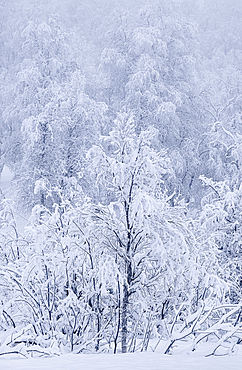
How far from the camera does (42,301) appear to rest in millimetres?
5414

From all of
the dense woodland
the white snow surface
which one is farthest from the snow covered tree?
the white snow surface

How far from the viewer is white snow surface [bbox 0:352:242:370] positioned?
323 cm

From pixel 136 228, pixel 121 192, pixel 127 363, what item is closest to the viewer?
pixel 127 363

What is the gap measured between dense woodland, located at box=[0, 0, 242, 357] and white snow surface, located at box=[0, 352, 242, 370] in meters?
0.27

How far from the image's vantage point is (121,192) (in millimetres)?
4680

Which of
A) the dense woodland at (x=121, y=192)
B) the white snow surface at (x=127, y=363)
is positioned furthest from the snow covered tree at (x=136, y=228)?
the white snow surface at (x=127, y=363)

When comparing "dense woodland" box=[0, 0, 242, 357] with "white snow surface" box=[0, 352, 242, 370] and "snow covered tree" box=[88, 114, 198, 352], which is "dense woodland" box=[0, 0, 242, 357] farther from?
"white snow surface" box=[0, 352, 242, 370]

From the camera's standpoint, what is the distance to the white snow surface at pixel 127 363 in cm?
323

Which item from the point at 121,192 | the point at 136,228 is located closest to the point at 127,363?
the point at 136,228

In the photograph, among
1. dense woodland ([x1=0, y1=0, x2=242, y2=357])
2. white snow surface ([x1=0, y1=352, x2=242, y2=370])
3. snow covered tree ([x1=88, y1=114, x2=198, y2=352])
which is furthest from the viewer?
dense woodland ([x1=0, y1=0, x2=242, y2=357])

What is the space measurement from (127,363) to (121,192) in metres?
1.96

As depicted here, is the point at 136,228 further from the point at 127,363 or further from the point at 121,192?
the point at 127,363

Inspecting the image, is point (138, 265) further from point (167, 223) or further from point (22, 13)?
point (22, 13)

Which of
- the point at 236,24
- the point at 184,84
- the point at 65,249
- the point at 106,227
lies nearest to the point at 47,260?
the point at 65,249
